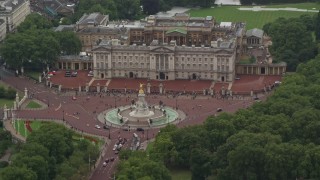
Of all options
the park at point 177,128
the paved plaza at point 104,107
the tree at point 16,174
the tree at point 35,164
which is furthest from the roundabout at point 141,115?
the tree at point 16,174

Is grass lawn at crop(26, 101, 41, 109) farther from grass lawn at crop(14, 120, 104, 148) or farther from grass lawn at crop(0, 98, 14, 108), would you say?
grass lawn at crop(14, 120, 104, 148)

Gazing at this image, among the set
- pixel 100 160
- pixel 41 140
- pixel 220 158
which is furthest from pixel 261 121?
pixel 41 140

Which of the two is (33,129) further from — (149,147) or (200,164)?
(200,164)

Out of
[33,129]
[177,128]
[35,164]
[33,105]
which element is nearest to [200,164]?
[177,128]

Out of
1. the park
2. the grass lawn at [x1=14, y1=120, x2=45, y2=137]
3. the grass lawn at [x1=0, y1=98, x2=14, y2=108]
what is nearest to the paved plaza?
the park

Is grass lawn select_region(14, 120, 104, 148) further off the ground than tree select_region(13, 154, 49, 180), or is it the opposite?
tree select_region(13, 154, 49, 180)

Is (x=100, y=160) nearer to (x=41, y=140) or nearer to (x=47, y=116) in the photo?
(x=41, y=140)

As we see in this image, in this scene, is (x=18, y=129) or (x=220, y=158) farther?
(x=18, y=129)

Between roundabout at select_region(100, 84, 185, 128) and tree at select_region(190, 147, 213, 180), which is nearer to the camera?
tree at select_region(190, 147, 213, 180)

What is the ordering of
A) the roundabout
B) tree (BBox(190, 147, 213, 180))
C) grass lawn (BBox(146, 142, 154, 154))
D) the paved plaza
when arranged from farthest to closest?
the roundabout → the paved plaza → grass lawn (BBox(146, 142, 154, 154)) → tree (BBox(190, 147, 213, 180))

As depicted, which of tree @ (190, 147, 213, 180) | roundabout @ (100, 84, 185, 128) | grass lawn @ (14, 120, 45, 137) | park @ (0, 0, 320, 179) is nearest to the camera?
park @ (0, 0, 320, 179)

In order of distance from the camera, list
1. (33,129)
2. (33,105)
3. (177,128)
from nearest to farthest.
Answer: (177,128), (33,129), (33,105)
